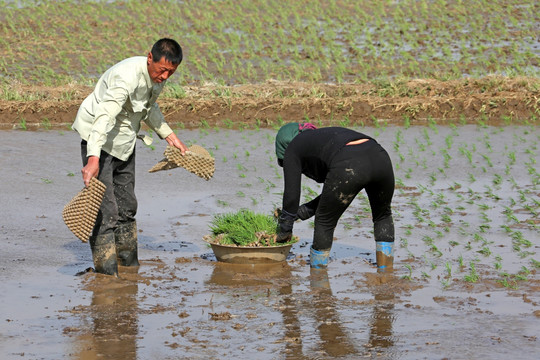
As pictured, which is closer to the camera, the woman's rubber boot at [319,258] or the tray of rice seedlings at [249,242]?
the woman's rubber boot at [319,258]

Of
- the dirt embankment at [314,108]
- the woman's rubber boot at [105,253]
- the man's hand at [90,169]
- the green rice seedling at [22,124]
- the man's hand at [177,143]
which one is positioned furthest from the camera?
the dirt embankment at [314,108]

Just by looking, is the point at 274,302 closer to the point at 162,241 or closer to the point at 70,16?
the point at 162,241

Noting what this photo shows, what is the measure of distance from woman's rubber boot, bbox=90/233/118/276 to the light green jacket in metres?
0.53

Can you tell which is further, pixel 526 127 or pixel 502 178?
pixel 526 127

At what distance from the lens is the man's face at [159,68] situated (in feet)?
18.4

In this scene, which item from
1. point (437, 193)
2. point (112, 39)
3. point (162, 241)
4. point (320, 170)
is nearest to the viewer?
point (320, 170)

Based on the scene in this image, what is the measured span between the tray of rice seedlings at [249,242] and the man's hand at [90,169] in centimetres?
122

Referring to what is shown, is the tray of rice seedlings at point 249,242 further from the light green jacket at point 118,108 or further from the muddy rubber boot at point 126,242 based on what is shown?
the light green jacket at point 118,108

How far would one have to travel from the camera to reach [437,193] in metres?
8.70

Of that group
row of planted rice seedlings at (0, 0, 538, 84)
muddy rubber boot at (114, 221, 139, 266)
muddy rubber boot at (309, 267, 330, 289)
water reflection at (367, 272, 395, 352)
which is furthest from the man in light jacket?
row of planted rice seedlings at (0, 0, 538, 84)

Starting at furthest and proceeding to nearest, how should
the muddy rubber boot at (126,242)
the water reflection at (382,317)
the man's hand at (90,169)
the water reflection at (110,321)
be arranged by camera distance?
the muddy rubber boot at (126,242) < the man's hand at (90,169) < the water reflection at (382,317) < the water reflection at (110,321)

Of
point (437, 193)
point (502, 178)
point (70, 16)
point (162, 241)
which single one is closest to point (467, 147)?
point (502, 178)

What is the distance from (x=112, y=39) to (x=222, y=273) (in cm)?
1332

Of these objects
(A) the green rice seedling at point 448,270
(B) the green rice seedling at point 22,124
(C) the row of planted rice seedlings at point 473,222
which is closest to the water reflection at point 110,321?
(C) the row of planted rice seedlings at point 473,222
